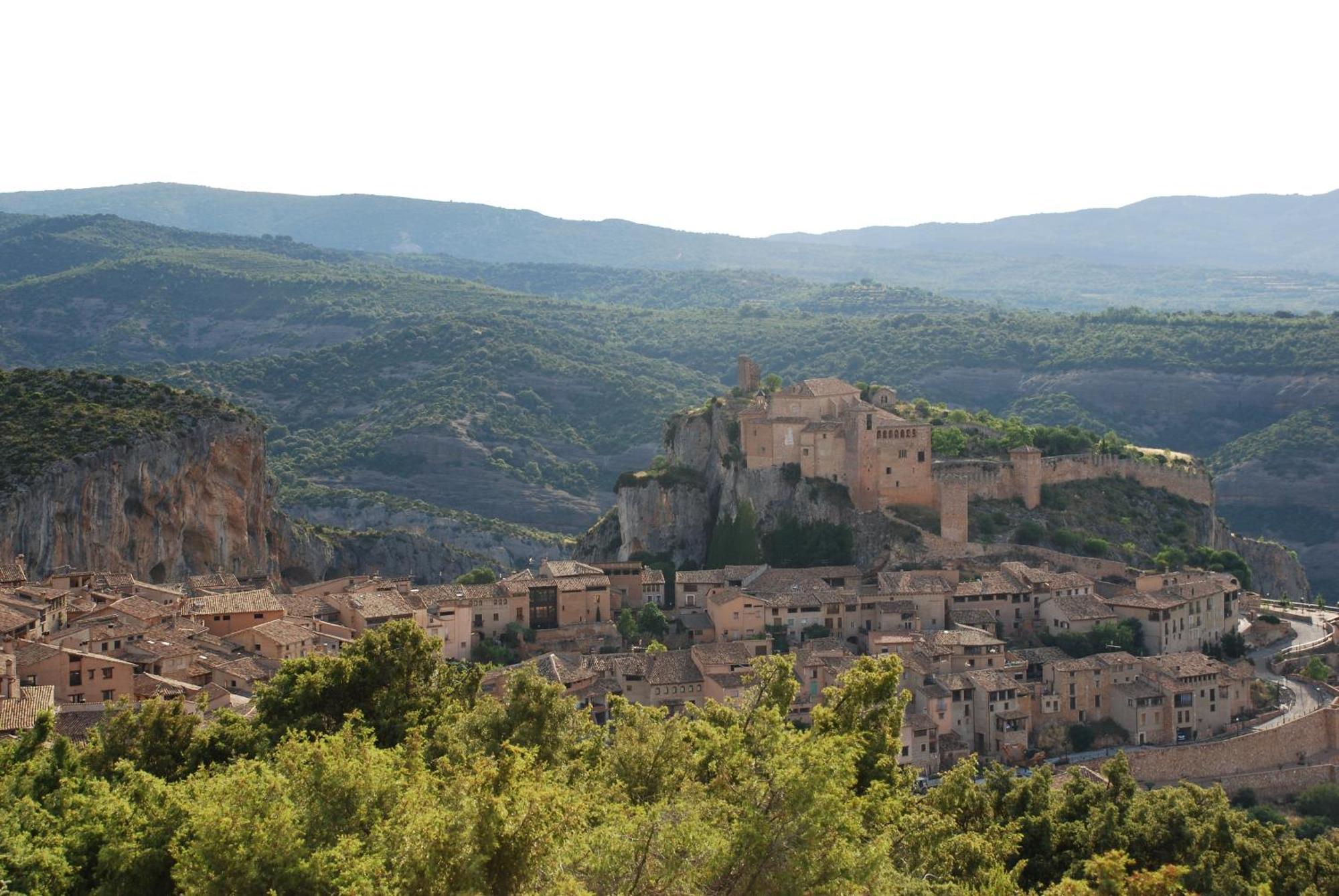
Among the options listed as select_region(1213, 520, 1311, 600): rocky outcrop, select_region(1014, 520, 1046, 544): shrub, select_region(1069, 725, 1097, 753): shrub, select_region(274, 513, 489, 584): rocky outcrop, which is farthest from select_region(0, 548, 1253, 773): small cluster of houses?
select_region(1213, 520, 1311, 600): rocky outcrop

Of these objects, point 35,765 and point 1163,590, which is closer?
point 35,765

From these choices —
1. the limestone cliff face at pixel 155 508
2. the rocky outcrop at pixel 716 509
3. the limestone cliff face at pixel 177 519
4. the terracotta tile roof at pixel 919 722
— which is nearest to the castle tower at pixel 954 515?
the rocky outcrop at pixel 716 509

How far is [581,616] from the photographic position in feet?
220

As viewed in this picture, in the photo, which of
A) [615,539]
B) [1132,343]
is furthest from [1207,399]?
[615,539]

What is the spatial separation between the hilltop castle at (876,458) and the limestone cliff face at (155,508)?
29.4m

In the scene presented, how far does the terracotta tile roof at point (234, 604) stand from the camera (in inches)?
2195

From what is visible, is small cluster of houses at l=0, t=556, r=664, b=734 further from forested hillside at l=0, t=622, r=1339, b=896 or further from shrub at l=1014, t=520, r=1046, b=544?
shrub at l=1014, t=520, r=1046, b=544

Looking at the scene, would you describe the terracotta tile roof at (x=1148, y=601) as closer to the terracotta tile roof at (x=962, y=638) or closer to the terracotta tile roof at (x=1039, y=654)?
the terracotta tile roof at (x=1039, y=654)

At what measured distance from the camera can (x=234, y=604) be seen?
5634cm

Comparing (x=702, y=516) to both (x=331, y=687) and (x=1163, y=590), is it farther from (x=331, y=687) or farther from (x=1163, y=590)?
(x=331, y=687)

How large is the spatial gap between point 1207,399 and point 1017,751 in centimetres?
12507

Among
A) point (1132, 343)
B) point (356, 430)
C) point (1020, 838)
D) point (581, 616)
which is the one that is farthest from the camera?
point (1132, 343)

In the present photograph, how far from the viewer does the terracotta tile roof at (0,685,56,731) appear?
35.9 m

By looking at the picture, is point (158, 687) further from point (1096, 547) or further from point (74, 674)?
A: point (1096, 547)
